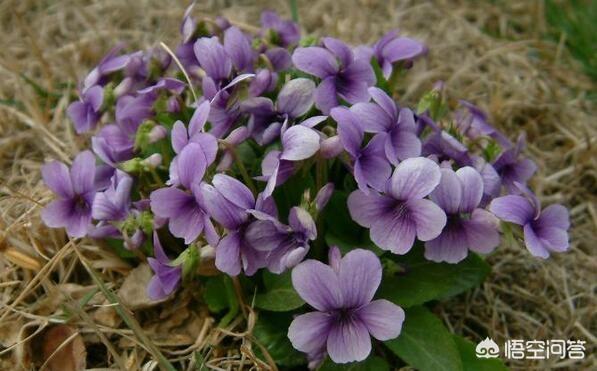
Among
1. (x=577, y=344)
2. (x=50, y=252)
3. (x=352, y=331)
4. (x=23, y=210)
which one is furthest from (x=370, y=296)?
(x=23, y=210)

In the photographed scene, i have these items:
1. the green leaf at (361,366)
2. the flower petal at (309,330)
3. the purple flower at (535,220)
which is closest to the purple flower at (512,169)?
the purple flower at (535,220)

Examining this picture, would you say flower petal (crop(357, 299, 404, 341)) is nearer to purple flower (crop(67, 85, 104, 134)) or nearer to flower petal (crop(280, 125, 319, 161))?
flower petal (crop(280, 125, 319, 161))

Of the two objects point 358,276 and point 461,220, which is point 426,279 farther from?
point 358,276

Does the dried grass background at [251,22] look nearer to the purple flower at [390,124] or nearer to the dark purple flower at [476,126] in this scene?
the dark purple flower at [476,126]

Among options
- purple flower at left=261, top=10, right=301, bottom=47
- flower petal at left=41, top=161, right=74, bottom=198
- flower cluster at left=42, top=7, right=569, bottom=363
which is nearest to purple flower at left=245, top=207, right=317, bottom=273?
flower cluster at left=42, top=7, right=569, bottom=363

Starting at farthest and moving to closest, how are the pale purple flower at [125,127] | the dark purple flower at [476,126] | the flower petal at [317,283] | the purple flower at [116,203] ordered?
the dark purple flower at [476,126]
the pale purple flower at [125,127]
the purple flower at [116,203]
the flower petal at [317,283]

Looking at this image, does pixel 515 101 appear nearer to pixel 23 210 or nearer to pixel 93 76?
pixel 93 76

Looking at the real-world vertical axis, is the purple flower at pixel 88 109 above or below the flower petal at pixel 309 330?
above
